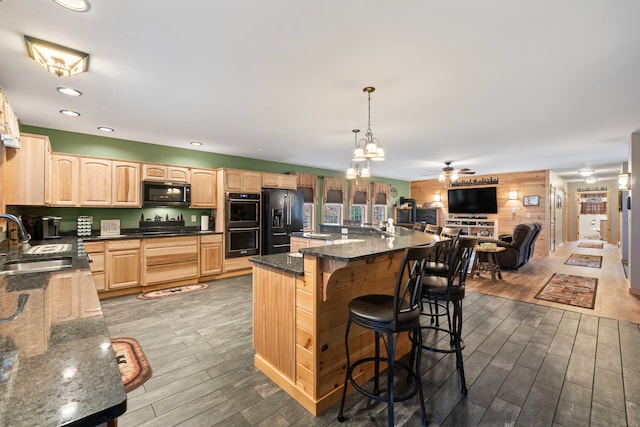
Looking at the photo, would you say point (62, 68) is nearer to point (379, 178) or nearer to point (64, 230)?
point (64, 230)

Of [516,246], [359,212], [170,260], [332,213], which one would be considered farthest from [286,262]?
[359,212]

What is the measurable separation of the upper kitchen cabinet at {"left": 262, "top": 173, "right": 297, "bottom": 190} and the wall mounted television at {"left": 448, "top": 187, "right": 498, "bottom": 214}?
20.6 feet

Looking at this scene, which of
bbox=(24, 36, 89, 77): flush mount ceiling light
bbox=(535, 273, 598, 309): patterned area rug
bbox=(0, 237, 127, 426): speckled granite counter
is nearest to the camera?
bbox=(0, 237, 127, 426): speckled granite counter

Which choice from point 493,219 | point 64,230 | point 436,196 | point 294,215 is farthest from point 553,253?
point 64,230

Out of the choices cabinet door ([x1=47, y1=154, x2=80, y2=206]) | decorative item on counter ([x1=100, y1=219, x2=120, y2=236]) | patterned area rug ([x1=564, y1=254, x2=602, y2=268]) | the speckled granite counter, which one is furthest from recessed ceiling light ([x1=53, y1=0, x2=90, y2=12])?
patterned area rug ([x1=564, y1=254, x2=602, y2=268])

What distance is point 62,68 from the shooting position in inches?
85.4

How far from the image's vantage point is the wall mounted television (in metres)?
9.04

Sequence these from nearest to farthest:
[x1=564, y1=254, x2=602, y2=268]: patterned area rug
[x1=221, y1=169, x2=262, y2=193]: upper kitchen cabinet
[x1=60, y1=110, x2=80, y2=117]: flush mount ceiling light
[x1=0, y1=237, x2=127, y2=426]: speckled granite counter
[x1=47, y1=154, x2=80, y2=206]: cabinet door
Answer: [x1=0, y1=237, x2=127, y2=426]: speckled granite counter, [x1=60, y1=110, x2=80, y2=117]: flush mount ceiling light, [x1=47, y1=154, x2=80, y2=206]: cabinet door, [x1=221, y1=169, x2=262, y2=193]: upper kitchen cabinet, [x1=564, y1=254, x2=602, y2=268]: patterned area rug

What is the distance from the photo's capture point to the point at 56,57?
2092 millimetres

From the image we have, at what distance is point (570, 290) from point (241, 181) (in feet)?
20.4

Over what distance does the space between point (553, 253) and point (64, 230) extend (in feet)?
39.2

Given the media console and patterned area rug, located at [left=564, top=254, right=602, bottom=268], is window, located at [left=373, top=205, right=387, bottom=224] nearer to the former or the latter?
the media console

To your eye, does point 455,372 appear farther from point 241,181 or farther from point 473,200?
point 473,200

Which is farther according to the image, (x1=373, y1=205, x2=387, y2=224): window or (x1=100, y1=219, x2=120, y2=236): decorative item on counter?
(x1=373, y1=205, x2=387, y2=224): window
